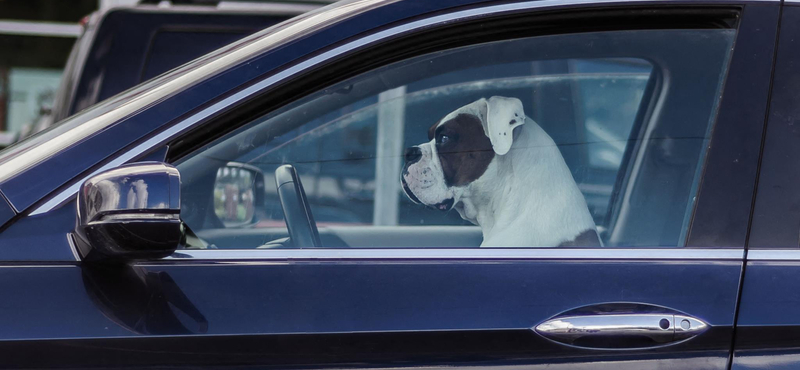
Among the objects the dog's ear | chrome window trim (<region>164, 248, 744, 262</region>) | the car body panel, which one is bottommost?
the car body panel

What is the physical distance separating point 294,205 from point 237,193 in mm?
245

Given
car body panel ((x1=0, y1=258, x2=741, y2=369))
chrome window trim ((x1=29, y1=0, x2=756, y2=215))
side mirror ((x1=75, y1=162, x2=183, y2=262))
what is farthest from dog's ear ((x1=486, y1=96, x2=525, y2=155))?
side mirror ((x1=75, y1=162, x2=183, y2=262))

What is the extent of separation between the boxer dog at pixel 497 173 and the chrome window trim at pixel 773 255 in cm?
32

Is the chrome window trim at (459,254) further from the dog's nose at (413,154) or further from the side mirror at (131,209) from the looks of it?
the dog's nose at (413,154)

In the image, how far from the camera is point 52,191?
138 cm

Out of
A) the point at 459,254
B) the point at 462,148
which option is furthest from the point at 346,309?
the point at 462,148

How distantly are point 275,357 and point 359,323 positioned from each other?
0.50 feet

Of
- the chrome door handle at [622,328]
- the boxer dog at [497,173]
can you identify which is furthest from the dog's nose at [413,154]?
the chrome door handle at [622,328]

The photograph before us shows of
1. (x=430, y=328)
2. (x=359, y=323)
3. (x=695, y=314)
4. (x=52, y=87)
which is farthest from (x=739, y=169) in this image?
(x=52, y=87)

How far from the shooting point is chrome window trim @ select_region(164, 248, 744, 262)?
141cm

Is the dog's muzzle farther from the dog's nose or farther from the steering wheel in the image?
the steering wheel

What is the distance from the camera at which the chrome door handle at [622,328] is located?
1370 millimetres

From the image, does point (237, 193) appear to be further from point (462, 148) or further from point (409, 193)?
point (462, 148)

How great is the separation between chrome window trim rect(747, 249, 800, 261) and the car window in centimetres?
13
